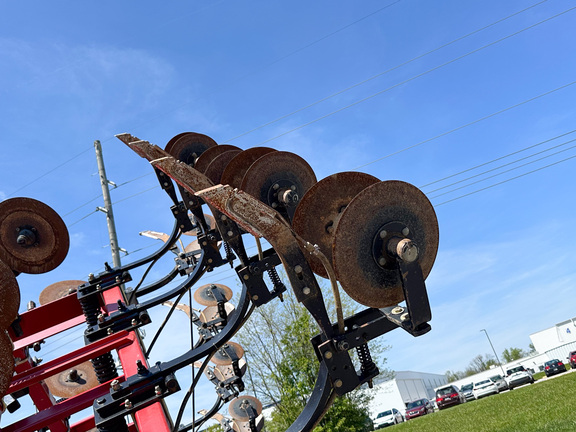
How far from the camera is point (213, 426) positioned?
20.2m

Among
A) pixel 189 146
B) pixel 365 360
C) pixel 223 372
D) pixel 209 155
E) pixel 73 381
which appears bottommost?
pixel 365 360

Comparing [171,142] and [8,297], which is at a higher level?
[171,142]

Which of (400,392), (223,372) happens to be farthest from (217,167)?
(400,392)

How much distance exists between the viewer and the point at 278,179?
4535mm

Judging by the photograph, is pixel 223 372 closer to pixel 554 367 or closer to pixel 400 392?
pixel 554 367

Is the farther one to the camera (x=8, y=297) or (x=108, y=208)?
(x=108, y=208)

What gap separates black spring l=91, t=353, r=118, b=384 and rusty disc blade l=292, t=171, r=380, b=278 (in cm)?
227

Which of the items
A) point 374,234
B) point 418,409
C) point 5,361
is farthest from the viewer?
point 418,409

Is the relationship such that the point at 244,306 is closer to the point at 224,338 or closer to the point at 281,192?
the point at 224,338

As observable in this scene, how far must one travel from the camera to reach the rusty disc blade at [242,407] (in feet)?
30.3

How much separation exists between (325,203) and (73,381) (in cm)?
510

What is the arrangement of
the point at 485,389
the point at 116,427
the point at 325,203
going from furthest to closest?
1. the point at 485,389
2. the point at 116,427
3. the point at 325,203

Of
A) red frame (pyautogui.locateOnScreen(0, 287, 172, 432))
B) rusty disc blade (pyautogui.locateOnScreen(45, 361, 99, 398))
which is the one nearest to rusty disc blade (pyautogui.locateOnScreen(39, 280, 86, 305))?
rusty disc blade (pyautogui.locateOnScreen(45, 361, 99, 398))

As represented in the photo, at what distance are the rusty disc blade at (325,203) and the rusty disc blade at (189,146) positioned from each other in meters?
2.78
